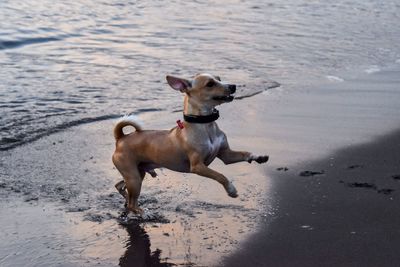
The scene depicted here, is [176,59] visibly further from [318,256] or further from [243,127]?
[318,256]

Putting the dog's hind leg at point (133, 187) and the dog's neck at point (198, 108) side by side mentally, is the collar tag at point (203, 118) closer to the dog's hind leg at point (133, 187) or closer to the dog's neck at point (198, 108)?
the dog's neck at point (198, 108)

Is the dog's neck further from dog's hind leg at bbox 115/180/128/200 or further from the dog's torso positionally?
dog's hind leg at bbox 115/180/128/200

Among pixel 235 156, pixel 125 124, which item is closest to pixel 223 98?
pixel 235 156

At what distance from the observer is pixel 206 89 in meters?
5.43

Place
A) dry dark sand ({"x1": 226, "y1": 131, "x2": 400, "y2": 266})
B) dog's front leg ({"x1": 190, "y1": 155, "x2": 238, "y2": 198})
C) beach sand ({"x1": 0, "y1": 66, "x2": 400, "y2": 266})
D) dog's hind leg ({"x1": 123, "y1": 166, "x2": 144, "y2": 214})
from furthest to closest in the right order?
1. dog's hind leg ({"x1": 123, "y1": 166, "x2": 144, "y2": 214})
2. dog's front leg ({"x1": 190, "y1": 155, "x2": 238, "y2": 198})
3. beach sand ({"x1": 0, "y1": 66, "x2": 400, "y2": 266})
4. dry dark sand ({"x1": 226, "y1": 131, "x2": 400, "y2": 266})

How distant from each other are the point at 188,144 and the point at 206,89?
1.41 feet

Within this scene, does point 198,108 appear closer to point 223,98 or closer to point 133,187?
point 223,98

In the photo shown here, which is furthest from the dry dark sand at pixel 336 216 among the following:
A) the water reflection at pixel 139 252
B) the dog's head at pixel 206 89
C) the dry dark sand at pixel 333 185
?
the dog's head at pixel 206 89

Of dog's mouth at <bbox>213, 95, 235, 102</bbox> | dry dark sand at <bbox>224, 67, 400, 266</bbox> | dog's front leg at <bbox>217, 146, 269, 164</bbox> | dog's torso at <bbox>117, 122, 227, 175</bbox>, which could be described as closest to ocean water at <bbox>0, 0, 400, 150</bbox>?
dry dark sand at <bbox>224, 67, 400, 266</bbox>

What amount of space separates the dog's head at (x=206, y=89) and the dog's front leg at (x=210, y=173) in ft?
1.41

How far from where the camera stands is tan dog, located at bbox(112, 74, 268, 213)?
17.8 ft

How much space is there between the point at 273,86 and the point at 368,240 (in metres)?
5.52

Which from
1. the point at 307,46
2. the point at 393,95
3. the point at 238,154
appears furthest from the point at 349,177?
the point at 307,46

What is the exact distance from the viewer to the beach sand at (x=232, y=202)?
499 cm
